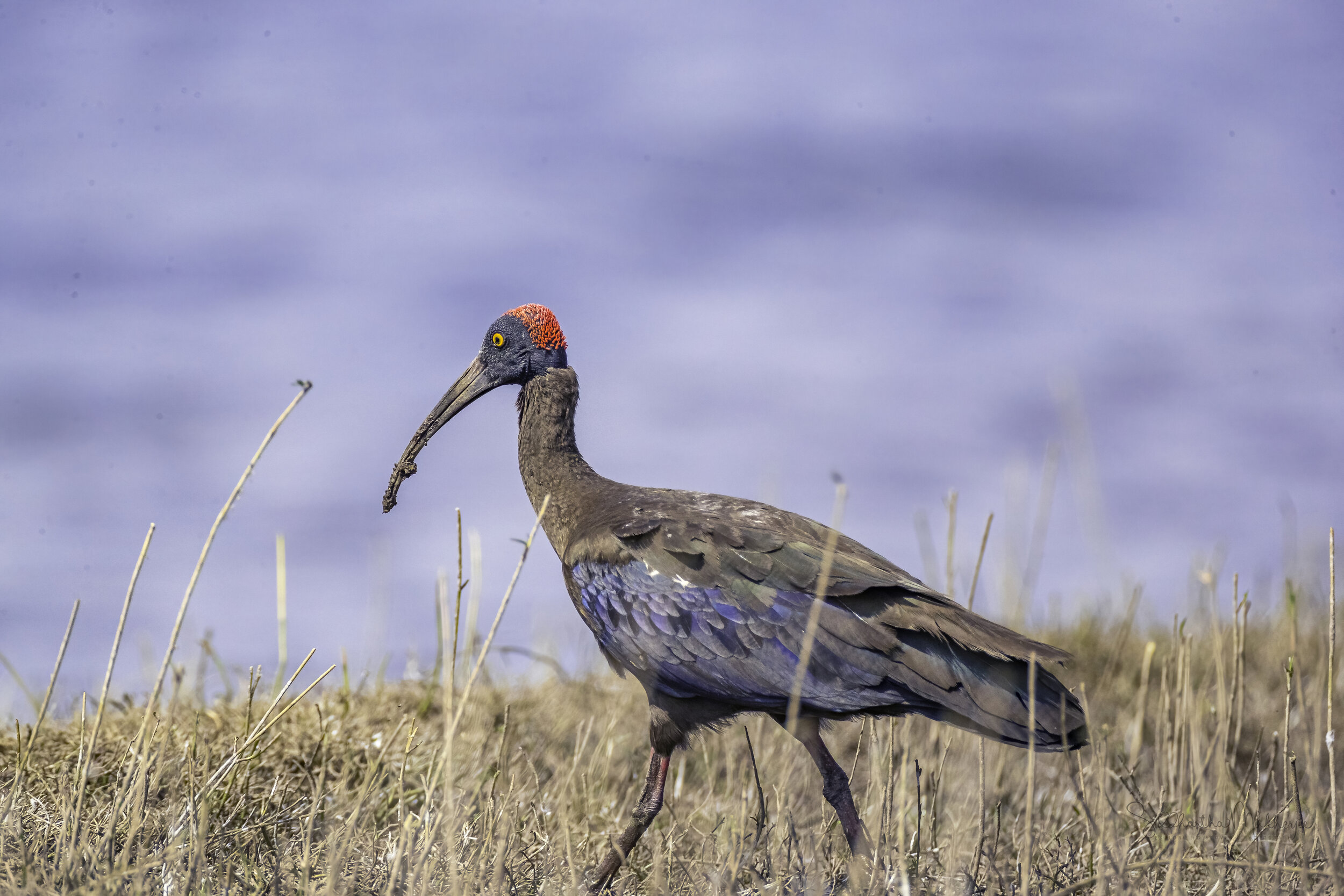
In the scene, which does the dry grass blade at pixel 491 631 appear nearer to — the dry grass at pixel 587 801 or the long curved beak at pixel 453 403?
the dry grass at pixel 587 801

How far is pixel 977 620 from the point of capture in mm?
4184

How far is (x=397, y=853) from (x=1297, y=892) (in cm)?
299

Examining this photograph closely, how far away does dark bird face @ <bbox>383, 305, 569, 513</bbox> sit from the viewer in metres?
5.39

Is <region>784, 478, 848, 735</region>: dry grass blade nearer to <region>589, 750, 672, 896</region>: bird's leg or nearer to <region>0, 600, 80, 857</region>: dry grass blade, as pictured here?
<region>589, 750, 672, 896</region>: bird's leg

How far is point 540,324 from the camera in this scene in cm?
539

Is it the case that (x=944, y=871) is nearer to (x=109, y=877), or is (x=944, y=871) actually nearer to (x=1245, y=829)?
(x=1245, y=829)

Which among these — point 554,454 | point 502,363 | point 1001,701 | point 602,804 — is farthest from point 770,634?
point 502,363

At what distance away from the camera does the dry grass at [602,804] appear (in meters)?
3.57

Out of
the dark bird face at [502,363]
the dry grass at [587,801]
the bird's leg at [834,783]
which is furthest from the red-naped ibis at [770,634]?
the dark bird face at [502,363]

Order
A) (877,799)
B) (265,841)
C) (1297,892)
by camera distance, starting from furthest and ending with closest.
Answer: (877,799) < (265,841) < (1297,892)

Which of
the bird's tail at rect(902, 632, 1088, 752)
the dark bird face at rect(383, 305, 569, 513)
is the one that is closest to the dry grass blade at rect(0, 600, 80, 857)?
the dark bird face at rect(383, 305, 569, 513)

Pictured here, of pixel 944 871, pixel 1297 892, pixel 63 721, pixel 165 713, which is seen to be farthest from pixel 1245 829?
pixel 63 721

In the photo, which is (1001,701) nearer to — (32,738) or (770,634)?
(770,634)

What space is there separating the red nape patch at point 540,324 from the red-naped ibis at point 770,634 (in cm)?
84
